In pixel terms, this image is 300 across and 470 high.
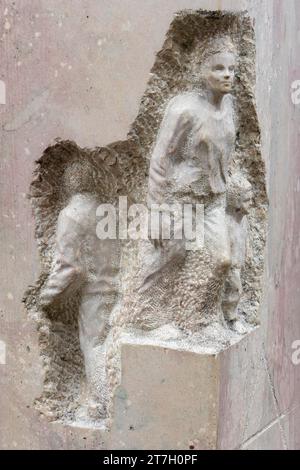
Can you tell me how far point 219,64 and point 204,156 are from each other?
0.25m

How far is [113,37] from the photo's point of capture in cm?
212

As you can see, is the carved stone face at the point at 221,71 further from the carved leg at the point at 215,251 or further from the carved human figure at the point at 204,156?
the carved leg at the point at 215,251

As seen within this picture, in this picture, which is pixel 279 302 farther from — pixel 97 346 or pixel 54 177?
pixel 54 177

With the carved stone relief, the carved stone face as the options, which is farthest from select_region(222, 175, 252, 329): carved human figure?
the carved stone face

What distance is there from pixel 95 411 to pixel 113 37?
1.07 m

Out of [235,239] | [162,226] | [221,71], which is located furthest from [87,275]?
[221,71]

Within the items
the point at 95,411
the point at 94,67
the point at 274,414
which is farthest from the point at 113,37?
the point at 274,414

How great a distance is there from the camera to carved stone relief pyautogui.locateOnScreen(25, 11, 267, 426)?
7.01 feet

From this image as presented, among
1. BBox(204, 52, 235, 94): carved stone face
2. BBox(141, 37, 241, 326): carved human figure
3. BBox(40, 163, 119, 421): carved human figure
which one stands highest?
BBox(204, 52, 235, 94): carved stone face

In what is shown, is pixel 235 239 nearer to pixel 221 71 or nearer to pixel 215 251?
pixel 215 251

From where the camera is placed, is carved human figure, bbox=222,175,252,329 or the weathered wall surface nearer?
the weathered wall surface

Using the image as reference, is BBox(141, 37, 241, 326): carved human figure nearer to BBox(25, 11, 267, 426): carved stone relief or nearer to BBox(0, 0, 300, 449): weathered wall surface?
BBox(25, 11, 267, 426): carved stone relief

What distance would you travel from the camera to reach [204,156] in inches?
84.6

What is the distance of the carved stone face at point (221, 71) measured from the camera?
210 cm
